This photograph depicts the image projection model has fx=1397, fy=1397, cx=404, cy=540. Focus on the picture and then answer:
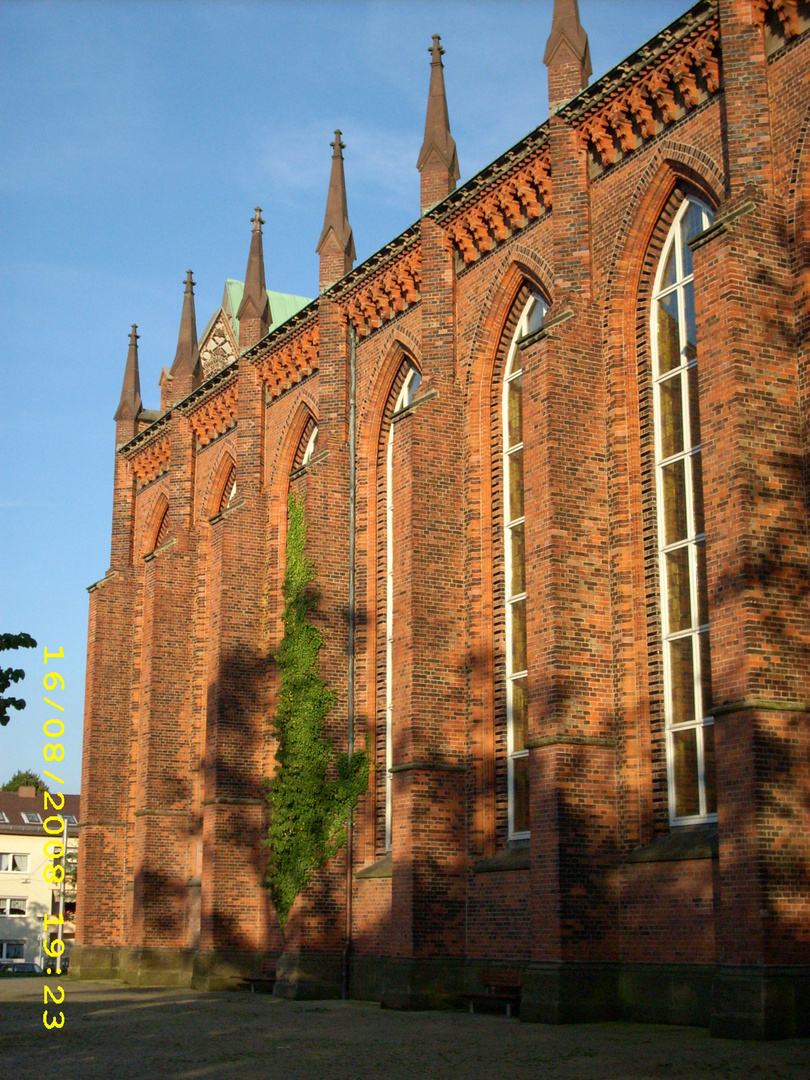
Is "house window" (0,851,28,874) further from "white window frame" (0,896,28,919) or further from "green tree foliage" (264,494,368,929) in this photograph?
"green tree foliage" (264,494,368,929)

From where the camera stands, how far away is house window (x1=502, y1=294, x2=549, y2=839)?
2239cm

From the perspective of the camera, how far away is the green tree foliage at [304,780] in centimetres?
2600

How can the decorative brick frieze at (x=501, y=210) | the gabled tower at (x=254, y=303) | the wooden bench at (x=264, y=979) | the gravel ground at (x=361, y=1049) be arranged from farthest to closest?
the gabled tower at (x=254, y=303)
the wooden bench at (x=264, y=979)
the decorative brick frieze at (x=501, y=210)
the gravel ground at (x=361, y=1049)

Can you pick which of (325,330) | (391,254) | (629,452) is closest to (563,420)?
(629,452)

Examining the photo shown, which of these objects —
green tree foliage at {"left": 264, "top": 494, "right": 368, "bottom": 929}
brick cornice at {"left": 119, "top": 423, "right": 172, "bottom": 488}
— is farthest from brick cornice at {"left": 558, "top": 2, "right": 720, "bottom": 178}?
brick cornice at {"left": 119, "top": 423, "right": 172, "bottom": 488}

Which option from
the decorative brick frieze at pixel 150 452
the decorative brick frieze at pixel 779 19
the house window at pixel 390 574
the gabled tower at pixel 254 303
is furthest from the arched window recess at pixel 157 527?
the decorative brick frieze at pixel 779 19

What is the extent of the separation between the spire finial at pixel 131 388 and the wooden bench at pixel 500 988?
23.8m

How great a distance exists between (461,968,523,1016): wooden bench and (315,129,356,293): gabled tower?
15.0 metres

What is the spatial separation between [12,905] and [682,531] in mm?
62608

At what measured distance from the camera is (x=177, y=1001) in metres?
25.3

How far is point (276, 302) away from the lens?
4403 cm

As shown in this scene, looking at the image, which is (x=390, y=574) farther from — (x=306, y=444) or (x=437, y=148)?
(x=437, y=148)

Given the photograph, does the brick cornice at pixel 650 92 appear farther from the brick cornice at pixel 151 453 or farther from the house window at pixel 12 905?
the house window at pixel 12 905

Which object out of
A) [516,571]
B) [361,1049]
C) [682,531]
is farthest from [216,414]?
[361,1049]
